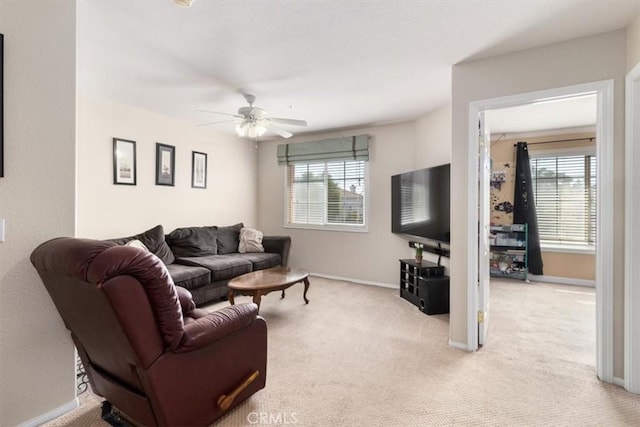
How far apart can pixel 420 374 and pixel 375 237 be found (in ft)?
8.57

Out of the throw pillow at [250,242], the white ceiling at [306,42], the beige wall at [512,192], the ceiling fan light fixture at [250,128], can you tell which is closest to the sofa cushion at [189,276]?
the throw pillow at [250,242]

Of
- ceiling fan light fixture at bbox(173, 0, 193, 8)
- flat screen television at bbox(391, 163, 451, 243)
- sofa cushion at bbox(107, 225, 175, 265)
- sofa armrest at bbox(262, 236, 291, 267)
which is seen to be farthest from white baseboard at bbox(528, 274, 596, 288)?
ceiling fan light fixture at bbox(173, 0, 193, 8)

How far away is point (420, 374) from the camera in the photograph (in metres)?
2.16

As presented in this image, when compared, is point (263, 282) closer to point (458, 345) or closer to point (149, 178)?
point (458, 345)

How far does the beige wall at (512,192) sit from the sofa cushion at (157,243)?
16.9 ft

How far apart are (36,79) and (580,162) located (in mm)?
6441

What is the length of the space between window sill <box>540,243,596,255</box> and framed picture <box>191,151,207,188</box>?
561 cm

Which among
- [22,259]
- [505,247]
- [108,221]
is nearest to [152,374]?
[22,259]

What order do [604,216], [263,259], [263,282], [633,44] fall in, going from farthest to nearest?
[263,259], [263,282], [604,216], [633,44]

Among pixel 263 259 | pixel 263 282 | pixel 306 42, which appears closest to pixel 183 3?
pixel 306 42

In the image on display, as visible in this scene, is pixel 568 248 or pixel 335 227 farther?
pixel 335 227

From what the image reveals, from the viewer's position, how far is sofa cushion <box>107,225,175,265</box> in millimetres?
3605

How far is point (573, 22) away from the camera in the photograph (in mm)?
1956

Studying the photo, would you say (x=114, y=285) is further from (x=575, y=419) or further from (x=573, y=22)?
(x=573, y=22)
